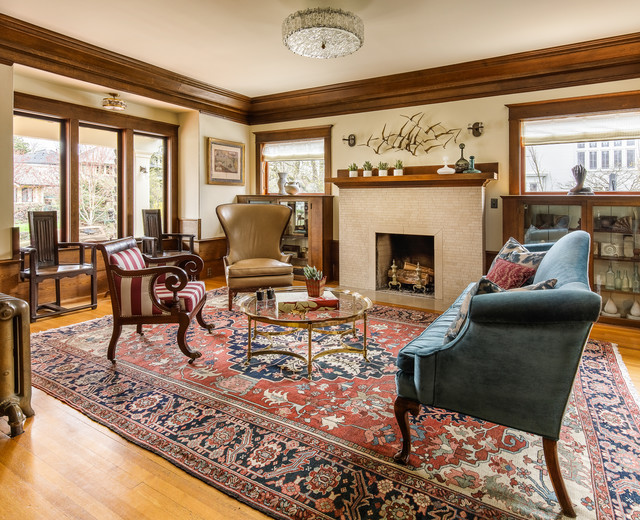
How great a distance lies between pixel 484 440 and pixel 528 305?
880 millimetres

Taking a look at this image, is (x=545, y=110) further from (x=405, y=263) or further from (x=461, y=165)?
(x=405, y=263)

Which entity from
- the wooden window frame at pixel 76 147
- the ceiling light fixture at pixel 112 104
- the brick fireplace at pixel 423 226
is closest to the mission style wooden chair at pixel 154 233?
the wooden window frame at pixel 76 147

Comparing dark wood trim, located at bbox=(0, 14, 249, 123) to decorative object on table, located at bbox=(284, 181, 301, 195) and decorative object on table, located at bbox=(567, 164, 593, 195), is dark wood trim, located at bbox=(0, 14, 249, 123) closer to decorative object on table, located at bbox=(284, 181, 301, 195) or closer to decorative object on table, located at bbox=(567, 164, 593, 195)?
decorative object on table, located at bbox=(284, 181, 301, 195)

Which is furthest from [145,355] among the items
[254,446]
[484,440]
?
[484,440]

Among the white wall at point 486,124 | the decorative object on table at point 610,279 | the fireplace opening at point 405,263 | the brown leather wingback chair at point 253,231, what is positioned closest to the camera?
the decorative object on table at point 610,279

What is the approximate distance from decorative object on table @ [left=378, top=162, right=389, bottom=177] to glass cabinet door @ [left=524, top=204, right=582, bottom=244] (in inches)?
69.1

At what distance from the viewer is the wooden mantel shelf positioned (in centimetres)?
459

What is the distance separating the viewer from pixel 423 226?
5027 mm

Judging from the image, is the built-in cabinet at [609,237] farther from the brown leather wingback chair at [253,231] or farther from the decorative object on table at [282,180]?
the decorative object on table at [282,180]

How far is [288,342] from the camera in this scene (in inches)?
133

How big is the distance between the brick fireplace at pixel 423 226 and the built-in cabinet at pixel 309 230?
0.36 meters

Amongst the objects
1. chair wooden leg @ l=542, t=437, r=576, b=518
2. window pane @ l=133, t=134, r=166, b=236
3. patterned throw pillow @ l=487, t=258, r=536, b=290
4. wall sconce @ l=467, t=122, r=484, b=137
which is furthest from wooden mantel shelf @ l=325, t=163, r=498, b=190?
chair wooden leg @ l=542, t=437, r=576, b=518

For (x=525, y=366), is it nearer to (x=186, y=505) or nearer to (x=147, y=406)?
(x=186, y=505)

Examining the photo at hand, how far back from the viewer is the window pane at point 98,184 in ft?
17.0
